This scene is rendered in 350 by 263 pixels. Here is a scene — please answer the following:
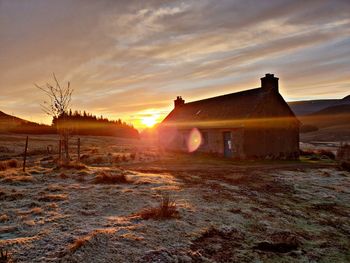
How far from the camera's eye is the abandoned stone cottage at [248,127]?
2375 centimetres

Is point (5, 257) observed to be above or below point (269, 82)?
below

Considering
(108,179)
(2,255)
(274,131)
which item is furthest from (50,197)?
(274,131)

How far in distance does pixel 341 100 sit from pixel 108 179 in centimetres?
21783

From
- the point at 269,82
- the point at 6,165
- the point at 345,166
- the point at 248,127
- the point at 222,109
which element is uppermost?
→ the point at 269,82

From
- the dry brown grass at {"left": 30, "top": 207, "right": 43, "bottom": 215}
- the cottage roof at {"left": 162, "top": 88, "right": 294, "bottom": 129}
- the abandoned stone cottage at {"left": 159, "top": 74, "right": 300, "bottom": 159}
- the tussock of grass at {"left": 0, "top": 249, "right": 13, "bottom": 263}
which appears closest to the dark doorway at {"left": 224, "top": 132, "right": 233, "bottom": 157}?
the abandoned stone cottage at {"left": 159, "top": 74, "right": 300, "bottom": 159}

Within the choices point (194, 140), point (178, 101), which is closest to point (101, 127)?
point (178, 101)

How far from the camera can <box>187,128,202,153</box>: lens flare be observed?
28.6 metres

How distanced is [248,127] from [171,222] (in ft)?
59.0

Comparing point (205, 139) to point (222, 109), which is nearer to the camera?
point (205, 139)

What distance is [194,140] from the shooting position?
29.3 metres

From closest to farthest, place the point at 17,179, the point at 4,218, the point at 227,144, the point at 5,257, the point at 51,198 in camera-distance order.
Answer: the point at 5,257 → the point at 4,218 → the point at 51,198 → the point at 17,179 → the point at 227,144

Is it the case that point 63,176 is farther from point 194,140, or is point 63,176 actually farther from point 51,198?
point 194,140

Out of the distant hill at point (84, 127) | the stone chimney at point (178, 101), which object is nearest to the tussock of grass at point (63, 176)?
the stone chimney at point (178, 101)

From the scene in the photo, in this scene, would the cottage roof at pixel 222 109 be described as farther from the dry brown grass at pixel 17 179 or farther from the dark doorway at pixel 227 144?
the dry brown grass at pixel 17 179
